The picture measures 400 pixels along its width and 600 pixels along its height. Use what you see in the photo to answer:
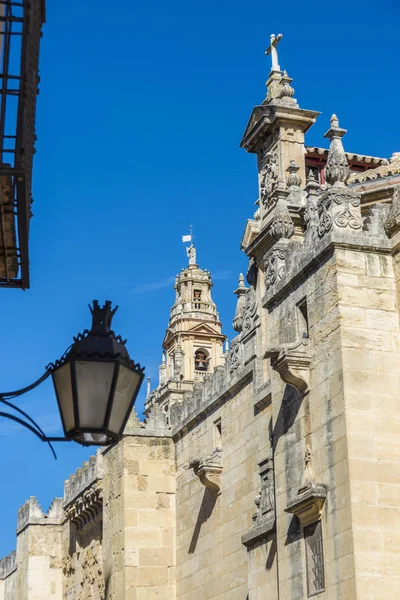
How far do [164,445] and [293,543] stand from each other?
9295 millimetres

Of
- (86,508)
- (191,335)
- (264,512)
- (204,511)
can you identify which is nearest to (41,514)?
(86,508)

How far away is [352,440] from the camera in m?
13.0

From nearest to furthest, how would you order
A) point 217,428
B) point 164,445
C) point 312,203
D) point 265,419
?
point 312,203 → point 265,419 → point 217,428 → point 164,445

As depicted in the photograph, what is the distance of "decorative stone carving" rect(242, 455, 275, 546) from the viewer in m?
16.7

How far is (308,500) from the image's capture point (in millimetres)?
13516

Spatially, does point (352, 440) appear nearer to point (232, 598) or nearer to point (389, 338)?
point (389, 338)

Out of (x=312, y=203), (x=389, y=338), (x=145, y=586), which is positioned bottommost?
(x=145, y=586)

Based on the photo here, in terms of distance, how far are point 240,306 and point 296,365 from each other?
797 centimetres

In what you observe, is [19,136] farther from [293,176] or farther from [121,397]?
[293,176]

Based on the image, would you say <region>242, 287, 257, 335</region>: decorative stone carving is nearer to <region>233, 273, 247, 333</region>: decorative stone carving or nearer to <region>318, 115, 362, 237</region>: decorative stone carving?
<region>233, 273, 247, 333</region>: decorative stone carving

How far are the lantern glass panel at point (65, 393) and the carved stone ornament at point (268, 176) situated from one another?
14.0 metres

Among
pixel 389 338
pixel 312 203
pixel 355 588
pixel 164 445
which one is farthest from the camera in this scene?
Result: pixel 164 445

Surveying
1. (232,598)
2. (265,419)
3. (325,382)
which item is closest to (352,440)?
(325,382)

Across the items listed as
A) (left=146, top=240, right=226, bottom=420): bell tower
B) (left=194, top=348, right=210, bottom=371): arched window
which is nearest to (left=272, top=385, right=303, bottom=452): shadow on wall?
(left=146, top=240, right=226, bottom=420): bell tower
